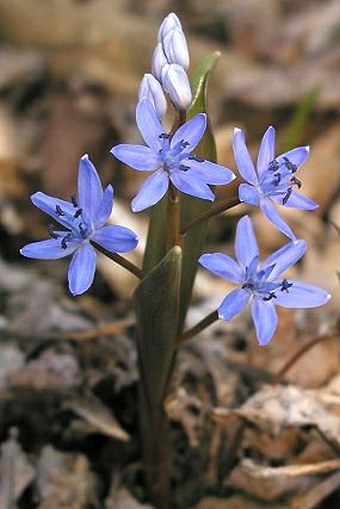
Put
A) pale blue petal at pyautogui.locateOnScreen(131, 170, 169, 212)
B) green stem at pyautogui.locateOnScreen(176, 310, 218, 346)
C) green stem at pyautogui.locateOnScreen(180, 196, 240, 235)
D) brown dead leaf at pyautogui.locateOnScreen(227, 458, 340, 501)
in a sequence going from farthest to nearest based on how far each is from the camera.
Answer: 1. brown dead leaf at pyautogui.locateOnScreen(227, 458, 340, 501)
2. green stem at pyautogui.locateOnScreen(176, 310, 218, 346)
3. green stem at pyautogui.locateOnScreen(180, 196, 240, 235)
4. pale blue petal at pyautogui.locateOnScreen(131, 170, 169, 212)

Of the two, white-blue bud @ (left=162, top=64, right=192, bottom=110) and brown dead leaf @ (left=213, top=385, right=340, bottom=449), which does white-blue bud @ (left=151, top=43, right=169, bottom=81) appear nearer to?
white-blue bud @ (left=162, top=64, right=192, bottom=110)

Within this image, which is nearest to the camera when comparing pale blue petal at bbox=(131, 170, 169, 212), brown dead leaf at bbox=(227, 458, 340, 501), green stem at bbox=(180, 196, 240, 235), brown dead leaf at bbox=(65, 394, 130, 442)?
pale blue petal at bbox=(131, 170, 169, 212)

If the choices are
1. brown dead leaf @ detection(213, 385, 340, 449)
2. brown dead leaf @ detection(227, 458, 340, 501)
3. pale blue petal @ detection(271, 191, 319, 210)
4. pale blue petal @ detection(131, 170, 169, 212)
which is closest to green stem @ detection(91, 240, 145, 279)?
pale blue petal @ detection(131, 170, 169, 212)

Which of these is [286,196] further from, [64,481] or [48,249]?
[64,481]

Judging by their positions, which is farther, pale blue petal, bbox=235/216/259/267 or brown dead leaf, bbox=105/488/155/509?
brown dead leaf, bbox=105/488/155/509

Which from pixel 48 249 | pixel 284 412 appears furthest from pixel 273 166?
pixel 284 412

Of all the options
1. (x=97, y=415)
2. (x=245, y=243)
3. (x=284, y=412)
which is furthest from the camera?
(x=97, y=415)

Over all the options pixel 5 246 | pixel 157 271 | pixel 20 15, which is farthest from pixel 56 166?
pixel 157 271

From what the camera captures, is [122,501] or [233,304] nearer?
[233,304]
